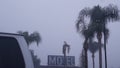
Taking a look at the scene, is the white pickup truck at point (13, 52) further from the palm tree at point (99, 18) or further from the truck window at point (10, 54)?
the palm tree at point (99, 18)

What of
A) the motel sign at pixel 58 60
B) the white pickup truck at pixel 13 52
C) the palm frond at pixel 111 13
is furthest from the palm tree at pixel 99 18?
the white pickup truck at pixel 13 52

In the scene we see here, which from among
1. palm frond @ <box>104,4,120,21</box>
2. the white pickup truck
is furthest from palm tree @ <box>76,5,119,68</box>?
the white pickup truck

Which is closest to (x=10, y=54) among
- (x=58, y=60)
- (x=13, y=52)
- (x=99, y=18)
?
(x=13, y=52)

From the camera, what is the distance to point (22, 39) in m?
5.15

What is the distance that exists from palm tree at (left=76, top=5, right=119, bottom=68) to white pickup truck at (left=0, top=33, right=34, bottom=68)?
33.4 metres

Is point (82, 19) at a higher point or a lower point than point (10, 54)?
higher

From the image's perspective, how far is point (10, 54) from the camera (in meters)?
4.99

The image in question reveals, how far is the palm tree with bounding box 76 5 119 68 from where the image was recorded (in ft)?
126

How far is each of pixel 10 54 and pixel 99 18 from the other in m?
33.8

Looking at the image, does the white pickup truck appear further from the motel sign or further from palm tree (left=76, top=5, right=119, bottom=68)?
the motel sign

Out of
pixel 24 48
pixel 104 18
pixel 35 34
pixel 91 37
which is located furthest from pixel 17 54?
pixel 35 34

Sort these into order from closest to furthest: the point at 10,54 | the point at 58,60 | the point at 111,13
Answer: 1. the point at 10,54
2. the point at 111,13
3. the point at 58,60

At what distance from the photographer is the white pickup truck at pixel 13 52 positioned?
492 cm

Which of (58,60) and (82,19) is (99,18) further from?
(58,60)
